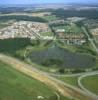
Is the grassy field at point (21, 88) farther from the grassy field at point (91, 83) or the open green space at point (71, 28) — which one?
the open green space at point (71, 28)

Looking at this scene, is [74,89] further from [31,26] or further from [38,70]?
[31,26]

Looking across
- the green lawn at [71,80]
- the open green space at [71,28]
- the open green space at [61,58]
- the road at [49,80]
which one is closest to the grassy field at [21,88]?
the road at [49,80]

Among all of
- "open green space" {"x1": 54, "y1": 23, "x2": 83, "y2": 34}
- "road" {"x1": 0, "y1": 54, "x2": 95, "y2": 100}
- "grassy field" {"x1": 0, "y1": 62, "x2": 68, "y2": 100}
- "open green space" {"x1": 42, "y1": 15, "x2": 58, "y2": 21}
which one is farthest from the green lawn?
"open green space" {"x1": 42, "y1": 15, "x2": 58, "y2": 21}

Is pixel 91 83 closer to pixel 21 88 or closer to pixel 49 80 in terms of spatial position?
pixel 49 80

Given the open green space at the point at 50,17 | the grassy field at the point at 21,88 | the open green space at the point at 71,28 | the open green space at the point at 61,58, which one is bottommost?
the grassy field at the point at 21,88

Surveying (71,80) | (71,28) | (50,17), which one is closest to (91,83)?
(71,80)

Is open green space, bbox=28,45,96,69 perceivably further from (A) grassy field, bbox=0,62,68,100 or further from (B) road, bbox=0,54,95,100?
(A) grassy field, bbox=0,62,68,100

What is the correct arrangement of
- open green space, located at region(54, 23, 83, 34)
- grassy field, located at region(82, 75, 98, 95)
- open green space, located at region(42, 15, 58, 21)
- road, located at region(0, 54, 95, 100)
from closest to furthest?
road, located at region(0, 54, 95, 100) < grassy field, located at region(82, 75, 98, 95) < open green space, located at region(54, 23, 83, 34) < open green space, located at region(42, 15, 58, 21)
